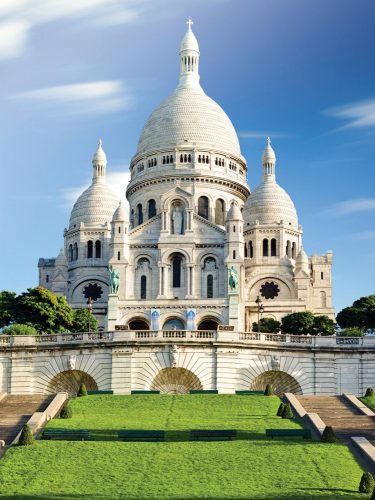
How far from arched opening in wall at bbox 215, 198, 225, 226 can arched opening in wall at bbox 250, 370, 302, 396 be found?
67.6 m

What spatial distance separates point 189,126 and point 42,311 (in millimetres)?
46000

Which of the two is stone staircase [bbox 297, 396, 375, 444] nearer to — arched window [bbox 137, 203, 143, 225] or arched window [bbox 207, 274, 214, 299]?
arched window [bbox 207, 274, 214, 299]

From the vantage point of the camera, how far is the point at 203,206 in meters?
126

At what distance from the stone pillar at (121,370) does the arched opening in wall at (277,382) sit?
6.73m

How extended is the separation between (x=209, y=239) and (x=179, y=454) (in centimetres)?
8069

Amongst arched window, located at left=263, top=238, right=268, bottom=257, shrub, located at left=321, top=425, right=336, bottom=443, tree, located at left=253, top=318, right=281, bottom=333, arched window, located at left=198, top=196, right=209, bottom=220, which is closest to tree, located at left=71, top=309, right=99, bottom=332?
tree, located at left=253, top=318, right=281, bottom=333

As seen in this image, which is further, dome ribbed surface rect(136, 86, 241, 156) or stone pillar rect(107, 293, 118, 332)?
dome ribbed surface rect(136, 86, 241, 156)

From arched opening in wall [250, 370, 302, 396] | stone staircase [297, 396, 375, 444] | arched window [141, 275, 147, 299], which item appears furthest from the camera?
arched window [141, 275, 147, 299]

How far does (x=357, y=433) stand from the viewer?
133 feet

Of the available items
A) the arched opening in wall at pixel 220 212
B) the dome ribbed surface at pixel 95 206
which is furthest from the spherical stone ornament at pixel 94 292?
the arched opening in wall at pixel 220 212

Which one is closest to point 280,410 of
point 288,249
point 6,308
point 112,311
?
point 6,308

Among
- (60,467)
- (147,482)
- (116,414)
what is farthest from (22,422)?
(147,482)

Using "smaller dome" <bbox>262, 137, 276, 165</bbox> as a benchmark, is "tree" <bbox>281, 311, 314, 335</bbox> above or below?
below

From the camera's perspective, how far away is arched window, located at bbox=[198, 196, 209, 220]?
126 metres
